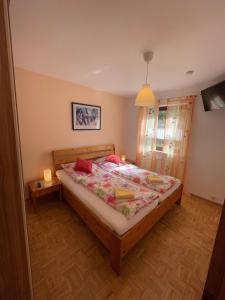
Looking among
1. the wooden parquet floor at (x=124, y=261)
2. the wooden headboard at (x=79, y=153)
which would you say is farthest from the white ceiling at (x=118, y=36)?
the wooden parquet floor at (x=124, y=261)

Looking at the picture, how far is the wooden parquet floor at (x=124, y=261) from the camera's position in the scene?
50.5 inches

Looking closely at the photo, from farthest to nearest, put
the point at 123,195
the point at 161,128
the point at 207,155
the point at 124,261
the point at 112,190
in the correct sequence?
the point at 161,128, the point at 207,155, the point at 112,190, the point at 123,195, the point at 124,261

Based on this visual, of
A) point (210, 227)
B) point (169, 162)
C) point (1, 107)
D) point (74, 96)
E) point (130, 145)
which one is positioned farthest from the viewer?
point (130, 145)

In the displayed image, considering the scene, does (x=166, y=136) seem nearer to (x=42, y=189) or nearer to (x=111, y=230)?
(x=111, y=230)

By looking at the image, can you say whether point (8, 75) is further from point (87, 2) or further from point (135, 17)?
point (135, 17)

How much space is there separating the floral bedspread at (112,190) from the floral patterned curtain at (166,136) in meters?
1.52

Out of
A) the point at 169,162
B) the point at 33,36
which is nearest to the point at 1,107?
the point at 33,36

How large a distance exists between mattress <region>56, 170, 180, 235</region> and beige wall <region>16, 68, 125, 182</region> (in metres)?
0.92

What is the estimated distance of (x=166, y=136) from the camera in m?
3.30

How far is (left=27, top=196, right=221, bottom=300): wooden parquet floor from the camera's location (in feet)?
4.21

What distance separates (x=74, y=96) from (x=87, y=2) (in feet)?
6.76

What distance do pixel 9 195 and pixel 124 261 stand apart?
1.64m

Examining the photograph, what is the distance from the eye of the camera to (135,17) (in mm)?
1138

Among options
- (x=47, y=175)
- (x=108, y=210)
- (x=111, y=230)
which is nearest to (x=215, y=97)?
(x=108, y=210)
